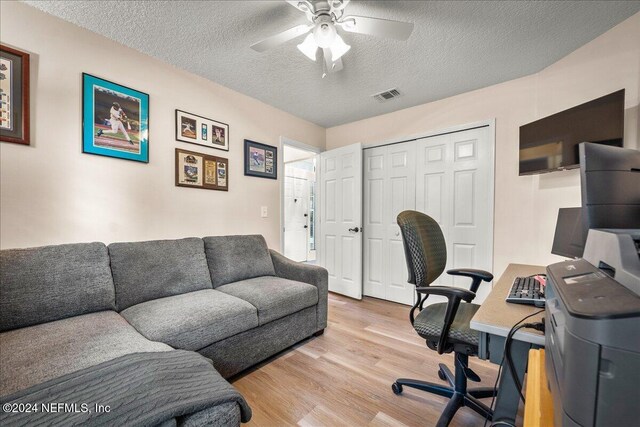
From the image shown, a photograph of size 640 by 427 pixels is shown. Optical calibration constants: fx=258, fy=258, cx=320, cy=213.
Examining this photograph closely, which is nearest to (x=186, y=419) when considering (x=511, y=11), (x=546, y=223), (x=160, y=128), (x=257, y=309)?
(x=257, y=309)

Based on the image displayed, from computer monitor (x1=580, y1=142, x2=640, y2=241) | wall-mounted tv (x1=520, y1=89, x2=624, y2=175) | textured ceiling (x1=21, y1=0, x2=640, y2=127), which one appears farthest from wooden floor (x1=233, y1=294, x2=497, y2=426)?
textured ceiling (x1=21, y1=0, x2=640, y2=127)

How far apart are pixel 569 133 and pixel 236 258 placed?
2.79 m

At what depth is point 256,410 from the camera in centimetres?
142

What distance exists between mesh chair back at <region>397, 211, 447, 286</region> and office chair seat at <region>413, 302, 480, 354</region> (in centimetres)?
18

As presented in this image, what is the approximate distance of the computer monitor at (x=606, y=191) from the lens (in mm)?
878

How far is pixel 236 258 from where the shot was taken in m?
2.31

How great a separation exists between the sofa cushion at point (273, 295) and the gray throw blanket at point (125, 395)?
812 mm

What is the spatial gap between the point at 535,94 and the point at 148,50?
3263mm

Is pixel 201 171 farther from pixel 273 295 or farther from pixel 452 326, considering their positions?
pixel 452 326

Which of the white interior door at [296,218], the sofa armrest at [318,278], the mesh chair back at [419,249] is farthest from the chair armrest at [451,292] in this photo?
the white interior door at [296,218]

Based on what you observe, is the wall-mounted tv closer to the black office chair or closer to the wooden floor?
the black office chair

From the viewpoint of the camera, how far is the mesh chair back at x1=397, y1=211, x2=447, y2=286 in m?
1.38

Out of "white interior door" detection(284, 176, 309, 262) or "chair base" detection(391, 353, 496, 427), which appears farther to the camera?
"white interior door" detection(284, 176, 309, 262)

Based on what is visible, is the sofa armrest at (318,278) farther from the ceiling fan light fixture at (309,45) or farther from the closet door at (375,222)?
the ceiling fan light fixture at (309,45)
